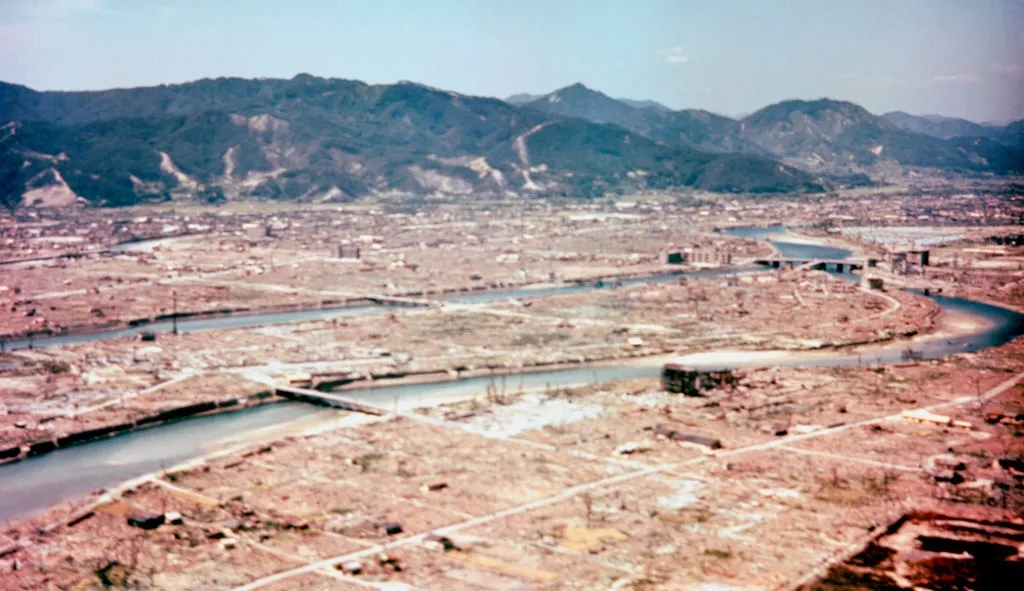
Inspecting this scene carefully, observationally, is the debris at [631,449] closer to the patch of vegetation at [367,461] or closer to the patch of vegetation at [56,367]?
the patch of vegetation at [367,461]

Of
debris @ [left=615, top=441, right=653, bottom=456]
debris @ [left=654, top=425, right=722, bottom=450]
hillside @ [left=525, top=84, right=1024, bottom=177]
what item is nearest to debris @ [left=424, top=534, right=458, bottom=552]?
debris @ [left=615, top=441, right=653, bottom=456]

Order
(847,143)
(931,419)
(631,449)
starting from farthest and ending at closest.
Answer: (847,143), (931,419), (631,449)

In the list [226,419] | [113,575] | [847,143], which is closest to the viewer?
[113,575]

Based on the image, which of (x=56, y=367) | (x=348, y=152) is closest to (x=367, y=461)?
(x=56, y=367)

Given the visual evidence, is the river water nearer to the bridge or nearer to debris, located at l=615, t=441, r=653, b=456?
debris, located at l=615, t=441, r=653, b=456

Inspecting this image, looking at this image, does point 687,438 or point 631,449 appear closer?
point 631,449

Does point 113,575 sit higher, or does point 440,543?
point 440,543

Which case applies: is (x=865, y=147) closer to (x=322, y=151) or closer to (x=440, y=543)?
(x=322, y=151)

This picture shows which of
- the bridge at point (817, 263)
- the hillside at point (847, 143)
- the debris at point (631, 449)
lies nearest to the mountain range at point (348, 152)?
the hillside at point (847, 143)
